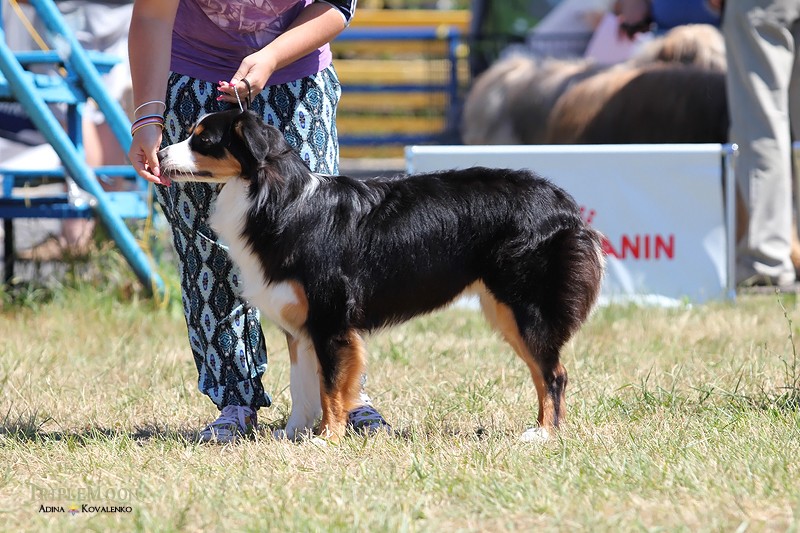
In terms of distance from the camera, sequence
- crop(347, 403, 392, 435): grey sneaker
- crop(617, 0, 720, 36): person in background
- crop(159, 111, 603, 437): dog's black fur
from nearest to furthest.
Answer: crop(159, 111, 603, 437): dog's black fur < crop(347, 403, 392, 435): grey sneaker < crop(617, 0, 720, 36): person in background

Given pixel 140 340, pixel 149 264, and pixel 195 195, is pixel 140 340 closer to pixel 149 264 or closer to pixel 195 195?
pixel 149 264

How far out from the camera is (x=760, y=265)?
6637 mm

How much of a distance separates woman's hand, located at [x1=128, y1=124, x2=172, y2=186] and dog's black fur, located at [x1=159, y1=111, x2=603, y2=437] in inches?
2.1

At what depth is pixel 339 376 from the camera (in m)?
3.65

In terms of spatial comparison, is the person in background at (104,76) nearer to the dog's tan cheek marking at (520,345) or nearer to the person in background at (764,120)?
the person in background at (764,120)

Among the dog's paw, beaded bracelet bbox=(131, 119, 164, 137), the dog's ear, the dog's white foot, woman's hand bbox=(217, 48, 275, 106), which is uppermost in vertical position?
woman's hand bbox=(217, 48, 275, 106)

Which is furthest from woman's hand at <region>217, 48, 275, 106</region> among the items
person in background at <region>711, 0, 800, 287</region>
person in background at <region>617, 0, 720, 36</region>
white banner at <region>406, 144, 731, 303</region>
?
person in background at <region>617, 0, 720, 36</region>

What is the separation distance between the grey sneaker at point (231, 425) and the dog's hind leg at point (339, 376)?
35cm

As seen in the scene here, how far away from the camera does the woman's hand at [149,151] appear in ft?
11.7

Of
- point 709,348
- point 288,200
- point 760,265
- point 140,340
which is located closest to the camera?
point 288,200

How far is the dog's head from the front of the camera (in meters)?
3.49

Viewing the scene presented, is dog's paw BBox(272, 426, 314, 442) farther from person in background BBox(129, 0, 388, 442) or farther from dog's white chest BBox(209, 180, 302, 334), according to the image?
dog's white chest BBox(209, 180, 302, 334)

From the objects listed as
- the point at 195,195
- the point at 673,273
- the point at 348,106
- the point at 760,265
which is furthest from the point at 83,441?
the point at 348,106

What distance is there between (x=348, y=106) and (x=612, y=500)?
865 centimetres
